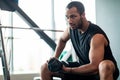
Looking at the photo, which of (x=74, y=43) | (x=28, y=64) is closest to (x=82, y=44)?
(x=74, y=43)

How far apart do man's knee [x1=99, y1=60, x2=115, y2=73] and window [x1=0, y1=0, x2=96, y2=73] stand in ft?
8.12

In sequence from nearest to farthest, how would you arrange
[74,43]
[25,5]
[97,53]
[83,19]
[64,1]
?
[97,53] → [83,19] → [74,43] → [25,5] → [64,1]

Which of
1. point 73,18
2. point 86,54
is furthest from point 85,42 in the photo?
point 73,18

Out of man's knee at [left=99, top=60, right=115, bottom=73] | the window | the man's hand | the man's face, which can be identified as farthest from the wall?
the man's hand

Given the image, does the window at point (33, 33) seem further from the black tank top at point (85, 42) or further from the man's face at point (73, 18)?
the man's face at point (73, 18)

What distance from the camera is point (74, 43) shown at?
2225mm

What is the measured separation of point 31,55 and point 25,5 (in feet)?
3.27

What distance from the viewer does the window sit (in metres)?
4.55

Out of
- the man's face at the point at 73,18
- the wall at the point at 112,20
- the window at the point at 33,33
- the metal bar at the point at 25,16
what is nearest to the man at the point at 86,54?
the man's face at the point at 73,18

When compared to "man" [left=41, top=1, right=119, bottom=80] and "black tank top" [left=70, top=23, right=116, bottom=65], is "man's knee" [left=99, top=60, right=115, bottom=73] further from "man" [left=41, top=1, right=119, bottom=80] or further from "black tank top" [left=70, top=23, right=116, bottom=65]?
"black tank top" [left=70, top=23, right=116, bottom=65]

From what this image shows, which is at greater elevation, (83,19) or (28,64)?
(83,19)

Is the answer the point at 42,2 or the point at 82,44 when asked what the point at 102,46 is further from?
the point at 42,2

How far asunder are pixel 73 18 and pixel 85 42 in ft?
0.78

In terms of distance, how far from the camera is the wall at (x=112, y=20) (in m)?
3.05
